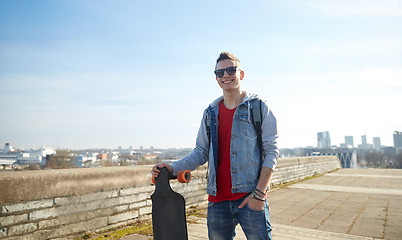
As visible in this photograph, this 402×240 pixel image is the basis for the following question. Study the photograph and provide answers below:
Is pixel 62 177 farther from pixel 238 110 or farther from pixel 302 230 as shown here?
pixel 302 230

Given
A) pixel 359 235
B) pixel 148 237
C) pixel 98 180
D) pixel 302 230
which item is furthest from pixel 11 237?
pixel 359 235

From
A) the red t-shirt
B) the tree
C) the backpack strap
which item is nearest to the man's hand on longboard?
the red t-shirt

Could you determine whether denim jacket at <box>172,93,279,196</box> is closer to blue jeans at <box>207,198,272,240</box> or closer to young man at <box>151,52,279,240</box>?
young man at <box>151,52,279,240</box>

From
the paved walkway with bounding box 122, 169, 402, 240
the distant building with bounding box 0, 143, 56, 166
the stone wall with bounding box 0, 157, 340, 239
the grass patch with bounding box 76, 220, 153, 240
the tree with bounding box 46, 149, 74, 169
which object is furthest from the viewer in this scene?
the distant building with bounding box 0, 143, 56, 166

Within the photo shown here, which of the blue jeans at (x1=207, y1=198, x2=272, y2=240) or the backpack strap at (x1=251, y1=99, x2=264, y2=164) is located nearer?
the blue jeans at (x1=207, y1=198, x2=272, y2=240)

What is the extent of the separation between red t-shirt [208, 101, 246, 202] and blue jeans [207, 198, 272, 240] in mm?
46

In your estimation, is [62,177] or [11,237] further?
[62,177]

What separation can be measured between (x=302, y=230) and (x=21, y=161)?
111165 millimetres

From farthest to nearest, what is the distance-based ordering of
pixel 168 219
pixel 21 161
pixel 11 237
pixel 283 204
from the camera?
pixel 21 161 < pixel 283 204 < pixel 11 237 < pixel 168 219

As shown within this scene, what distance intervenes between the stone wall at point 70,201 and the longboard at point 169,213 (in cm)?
230

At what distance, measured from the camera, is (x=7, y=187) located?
10.4 feet

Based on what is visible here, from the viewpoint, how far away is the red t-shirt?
196 centimetres

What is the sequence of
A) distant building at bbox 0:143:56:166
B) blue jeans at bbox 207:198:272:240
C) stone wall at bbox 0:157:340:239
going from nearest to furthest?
blue jeans at bbox 207:198:272:240, stone wall at bbox 0:157:340:239, distant building at bbox 0:143:56:166

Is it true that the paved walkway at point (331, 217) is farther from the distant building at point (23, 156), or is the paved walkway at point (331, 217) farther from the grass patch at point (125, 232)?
the distant building at point (23, 156)
